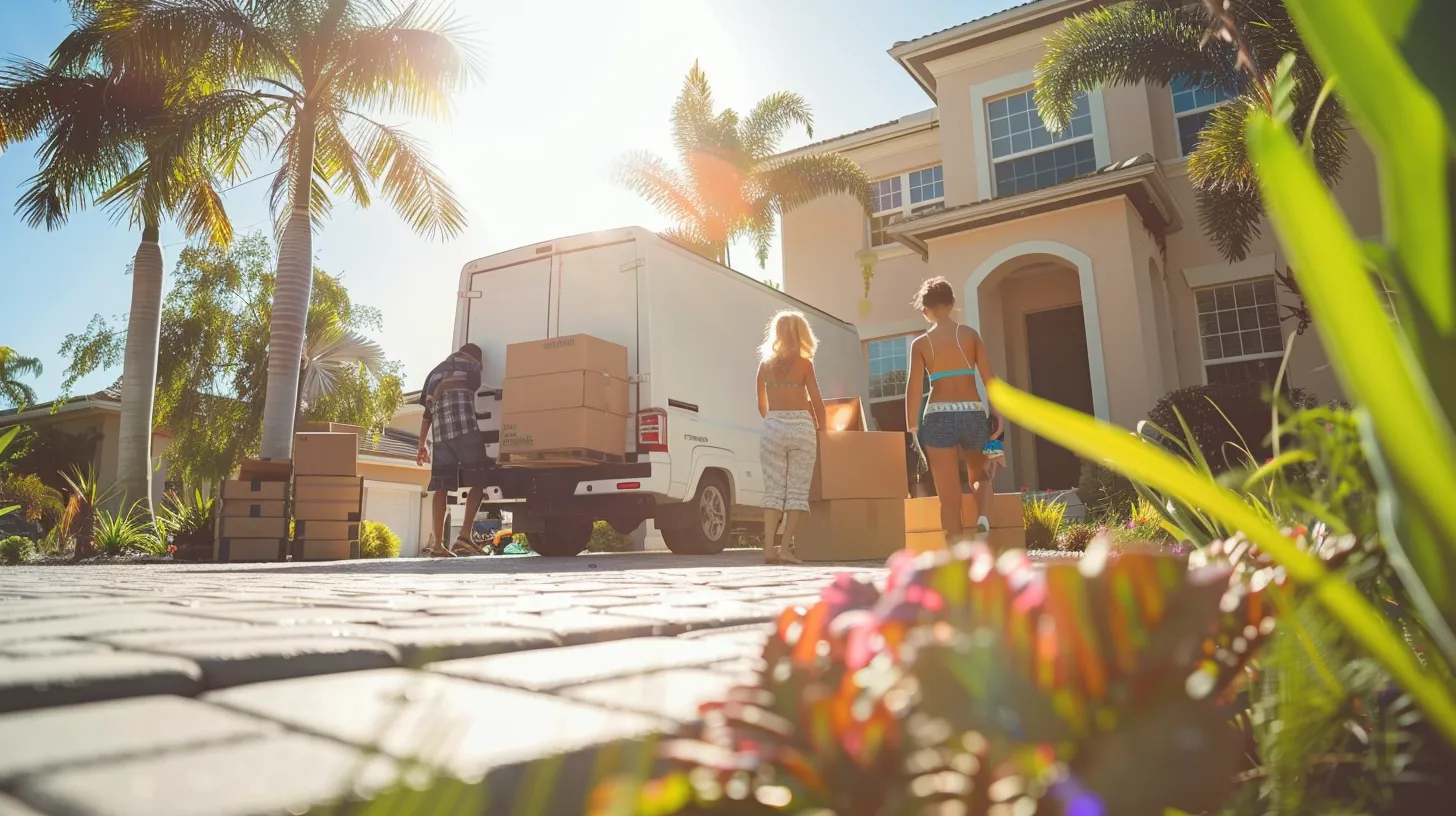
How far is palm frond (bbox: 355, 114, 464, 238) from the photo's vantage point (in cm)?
1277

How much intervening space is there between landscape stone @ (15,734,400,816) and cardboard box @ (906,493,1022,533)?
208 inches

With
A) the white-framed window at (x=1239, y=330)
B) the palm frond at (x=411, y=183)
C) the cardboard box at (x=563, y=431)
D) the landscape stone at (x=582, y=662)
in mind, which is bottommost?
the landscape stone at (x=582, y=662)

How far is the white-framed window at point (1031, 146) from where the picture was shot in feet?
43.5

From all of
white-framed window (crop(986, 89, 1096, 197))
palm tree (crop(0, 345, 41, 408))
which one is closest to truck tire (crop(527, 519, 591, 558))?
white-framed window (crop(986, 89, 1096, 197))

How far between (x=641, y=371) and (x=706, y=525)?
1.74 meters

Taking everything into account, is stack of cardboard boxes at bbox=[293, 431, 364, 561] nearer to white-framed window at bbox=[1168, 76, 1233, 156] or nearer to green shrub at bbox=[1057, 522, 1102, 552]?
green shrub at bbox=[1057, 522, 1102, 552]

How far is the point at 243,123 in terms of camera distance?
39.4 ft

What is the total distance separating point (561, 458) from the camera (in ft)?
24.1

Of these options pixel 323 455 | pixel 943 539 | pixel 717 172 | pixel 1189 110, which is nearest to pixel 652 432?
pixel 943 539

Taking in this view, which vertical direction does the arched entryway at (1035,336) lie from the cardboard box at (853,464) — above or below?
above

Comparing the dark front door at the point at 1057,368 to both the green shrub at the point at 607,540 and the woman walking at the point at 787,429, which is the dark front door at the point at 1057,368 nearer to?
the green shrub at the point at 607,540

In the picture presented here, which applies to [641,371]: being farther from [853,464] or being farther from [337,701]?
[337,701]

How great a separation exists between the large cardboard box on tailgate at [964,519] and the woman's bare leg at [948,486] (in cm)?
24

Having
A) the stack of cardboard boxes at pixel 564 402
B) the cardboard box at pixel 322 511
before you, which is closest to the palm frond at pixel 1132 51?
the stack of cardboard boxes at pixel 564 402
